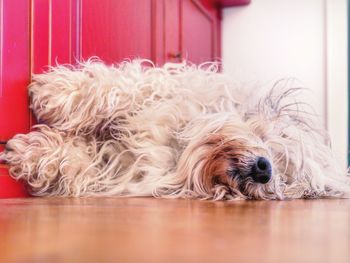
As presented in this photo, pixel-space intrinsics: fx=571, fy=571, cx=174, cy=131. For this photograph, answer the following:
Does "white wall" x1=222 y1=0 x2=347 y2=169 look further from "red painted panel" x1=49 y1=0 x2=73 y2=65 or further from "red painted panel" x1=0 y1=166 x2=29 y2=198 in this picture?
"red painted panel" x1=0 y1=166 x2=29 y2=198

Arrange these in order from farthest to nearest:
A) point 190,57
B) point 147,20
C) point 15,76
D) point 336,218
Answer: point 190,57 < point 147,20 < point 15,76 < point 336,218

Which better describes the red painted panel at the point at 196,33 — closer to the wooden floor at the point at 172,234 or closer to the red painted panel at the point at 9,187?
the red painted panel at the point at 9,187

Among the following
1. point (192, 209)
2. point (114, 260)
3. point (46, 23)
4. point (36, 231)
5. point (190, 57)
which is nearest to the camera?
point (114, 260)

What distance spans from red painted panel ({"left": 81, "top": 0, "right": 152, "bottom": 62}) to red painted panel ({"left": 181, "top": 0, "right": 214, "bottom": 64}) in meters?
0.44

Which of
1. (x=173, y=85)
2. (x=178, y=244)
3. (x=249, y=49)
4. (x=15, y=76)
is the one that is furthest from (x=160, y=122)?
(x=249, y=49)

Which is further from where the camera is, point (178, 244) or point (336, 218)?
point (336, 218)

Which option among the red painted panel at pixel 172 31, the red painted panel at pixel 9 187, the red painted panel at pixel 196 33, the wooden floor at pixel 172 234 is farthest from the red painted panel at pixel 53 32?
the red painted panel at pixel 196 33

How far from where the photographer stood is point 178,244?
0.45 m

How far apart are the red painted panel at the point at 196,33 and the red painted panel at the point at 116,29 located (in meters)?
0.44

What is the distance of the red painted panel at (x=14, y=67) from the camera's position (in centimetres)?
109

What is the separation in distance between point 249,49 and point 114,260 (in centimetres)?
254

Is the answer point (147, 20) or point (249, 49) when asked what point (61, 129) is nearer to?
point (147, 20)

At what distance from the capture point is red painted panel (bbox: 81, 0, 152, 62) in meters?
1.41

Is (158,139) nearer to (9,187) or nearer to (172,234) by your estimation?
(9,187)
